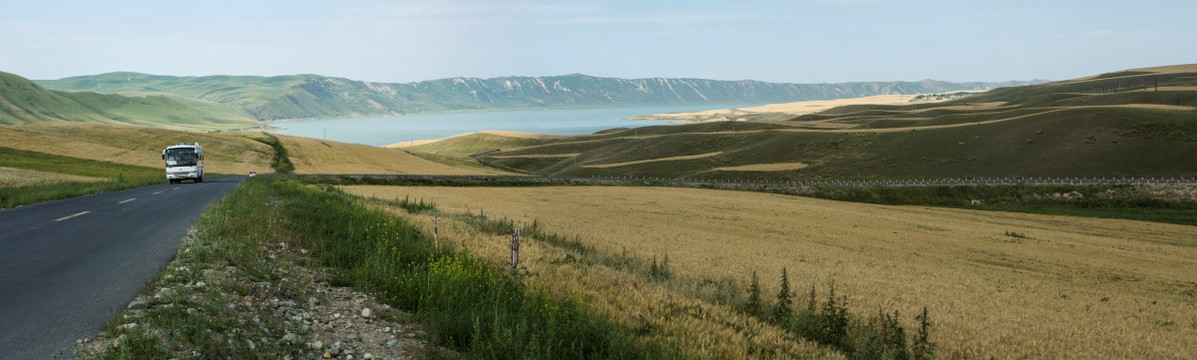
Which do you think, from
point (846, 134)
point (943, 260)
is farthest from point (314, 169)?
point (846, 134)

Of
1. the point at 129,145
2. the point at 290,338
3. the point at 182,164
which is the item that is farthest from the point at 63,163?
the point at 290,338

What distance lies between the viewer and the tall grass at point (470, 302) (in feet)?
26.1

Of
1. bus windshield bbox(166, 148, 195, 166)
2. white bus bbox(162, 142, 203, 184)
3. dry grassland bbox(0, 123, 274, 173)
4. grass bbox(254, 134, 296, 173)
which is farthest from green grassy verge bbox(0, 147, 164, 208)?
grass bbox(254, 134, 296, 173)

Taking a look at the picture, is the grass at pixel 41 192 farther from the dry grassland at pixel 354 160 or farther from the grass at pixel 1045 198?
the grass at pixel 1045 198

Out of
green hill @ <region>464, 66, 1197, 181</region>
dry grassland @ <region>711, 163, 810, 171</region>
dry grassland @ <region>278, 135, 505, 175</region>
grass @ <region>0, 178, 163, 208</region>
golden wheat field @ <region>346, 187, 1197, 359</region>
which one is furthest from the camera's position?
dry grassland @ <region>711, 163, 810, 171</region>

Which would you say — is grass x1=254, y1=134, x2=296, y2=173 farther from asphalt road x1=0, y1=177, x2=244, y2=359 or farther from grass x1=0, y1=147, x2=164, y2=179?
asphalt road x1=0, y1=177, x2=244, y2=359

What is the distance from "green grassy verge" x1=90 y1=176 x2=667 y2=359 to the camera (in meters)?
7.76

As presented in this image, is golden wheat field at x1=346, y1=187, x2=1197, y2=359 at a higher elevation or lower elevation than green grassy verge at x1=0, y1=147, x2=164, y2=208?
lower

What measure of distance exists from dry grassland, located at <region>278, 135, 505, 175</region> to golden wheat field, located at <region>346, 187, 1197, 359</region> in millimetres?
41823

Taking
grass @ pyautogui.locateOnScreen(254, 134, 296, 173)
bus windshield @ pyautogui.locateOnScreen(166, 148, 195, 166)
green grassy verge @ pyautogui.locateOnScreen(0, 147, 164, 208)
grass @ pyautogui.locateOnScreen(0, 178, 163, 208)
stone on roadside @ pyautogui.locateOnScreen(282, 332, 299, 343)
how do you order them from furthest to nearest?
1. grass @ pyautogui.locateOnScreen(254, 134, 296, 173)
2. bus windshield @ pyautogui.locateOnScreen(166, 148, 195, 166)
3. green grassy verge @ pyautogui.locateOnScreen(0, 147, 164, 208)
4. grass @ pyautogui.locateOnScreen(0, 178, 163, 208)
5. stone on roadside @ pyautogui.locateOnScreen(282, 332, 299, 343)

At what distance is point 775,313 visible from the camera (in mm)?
12969

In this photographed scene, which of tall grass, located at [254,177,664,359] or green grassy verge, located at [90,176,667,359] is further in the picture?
tall grass, located at [254,177,664,359]

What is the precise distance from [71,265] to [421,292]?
263 inches

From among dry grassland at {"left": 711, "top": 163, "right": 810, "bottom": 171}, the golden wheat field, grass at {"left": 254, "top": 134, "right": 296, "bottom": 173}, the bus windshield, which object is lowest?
dry grassland at {"left": 711, "top": 163, "right": 810, "bottom": 171}
